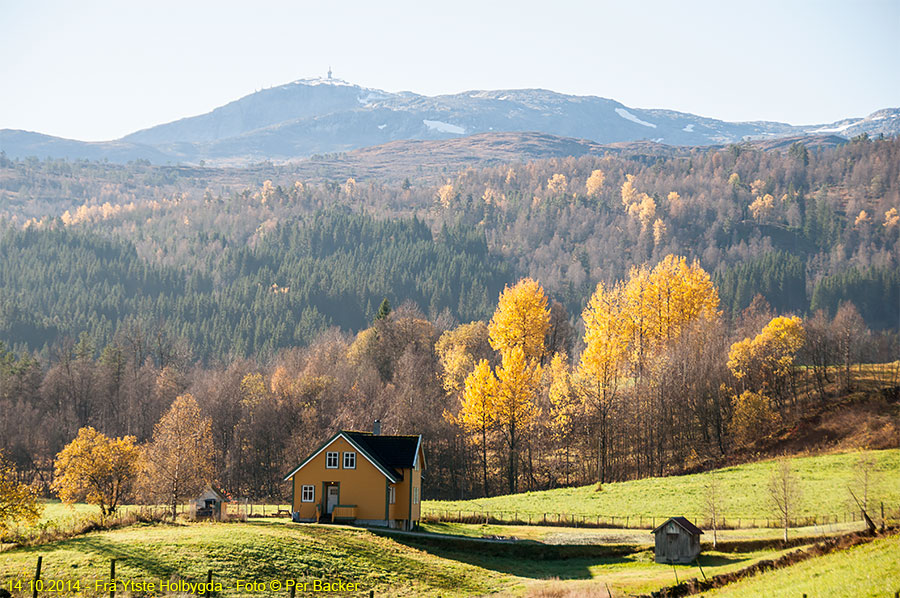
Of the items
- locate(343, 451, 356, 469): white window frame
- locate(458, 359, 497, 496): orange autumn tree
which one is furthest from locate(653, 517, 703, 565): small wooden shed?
locate(458, 359, 497, 496): orange autumn tree

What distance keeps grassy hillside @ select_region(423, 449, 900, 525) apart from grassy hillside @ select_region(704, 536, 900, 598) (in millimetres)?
21533

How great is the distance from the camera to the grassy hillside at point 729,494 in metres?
57.1

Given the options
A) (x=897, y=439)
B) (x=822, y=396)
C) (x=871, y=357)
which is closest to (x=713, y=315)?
(x=822, y=396)

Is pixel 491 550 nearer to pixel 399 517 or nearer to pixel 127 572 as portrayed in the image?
pixel 399 517

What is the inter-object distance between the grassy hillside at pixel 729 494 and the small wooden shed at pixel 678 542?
1158 cm

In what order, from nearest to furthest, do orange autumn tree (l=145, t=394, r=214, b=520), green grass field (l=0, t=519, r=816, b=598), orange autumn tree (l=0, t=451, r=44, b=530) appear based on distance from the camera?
green grass field (l=0, t=519, r=816, b=598) → orange autumn tree (l=0, t=451, r=44, b=530) → orange autumn tree (l=145, t=394, r=214, b=520)

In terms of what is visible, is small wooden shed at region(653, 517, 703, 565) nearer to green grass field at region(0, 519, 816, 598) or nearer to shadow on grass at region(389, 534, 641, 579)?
green grass field at region(0, 519, 816, 598)

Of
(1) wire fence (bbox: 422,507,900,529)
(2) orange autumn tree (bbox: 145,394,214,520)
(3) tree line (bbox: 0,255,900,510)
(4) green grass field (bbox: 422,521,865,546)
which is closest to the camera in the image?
(4) green grass field (bbox: 422,521,865,546)

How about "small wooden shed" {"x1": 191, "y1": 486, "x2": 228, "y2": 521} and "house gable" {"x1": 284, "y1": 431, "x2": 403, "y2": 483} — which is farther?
"house gable" {"x1": 284, "y1": 431, "x2": 403, "y2": 483}

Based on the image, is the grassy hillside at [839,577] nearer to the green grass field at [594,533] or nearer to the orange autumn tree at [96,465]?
the green grass field at [594,533]

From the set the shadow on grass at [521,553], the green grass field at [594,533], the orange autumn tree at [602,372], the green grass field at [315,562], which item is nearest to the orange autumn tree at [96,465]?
the green grass field at [315,562]

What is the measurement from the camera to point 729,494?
203 feet

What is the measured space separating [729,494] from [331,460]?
29894 mm

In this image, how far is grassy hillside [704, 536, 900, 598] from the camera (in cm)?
2733
